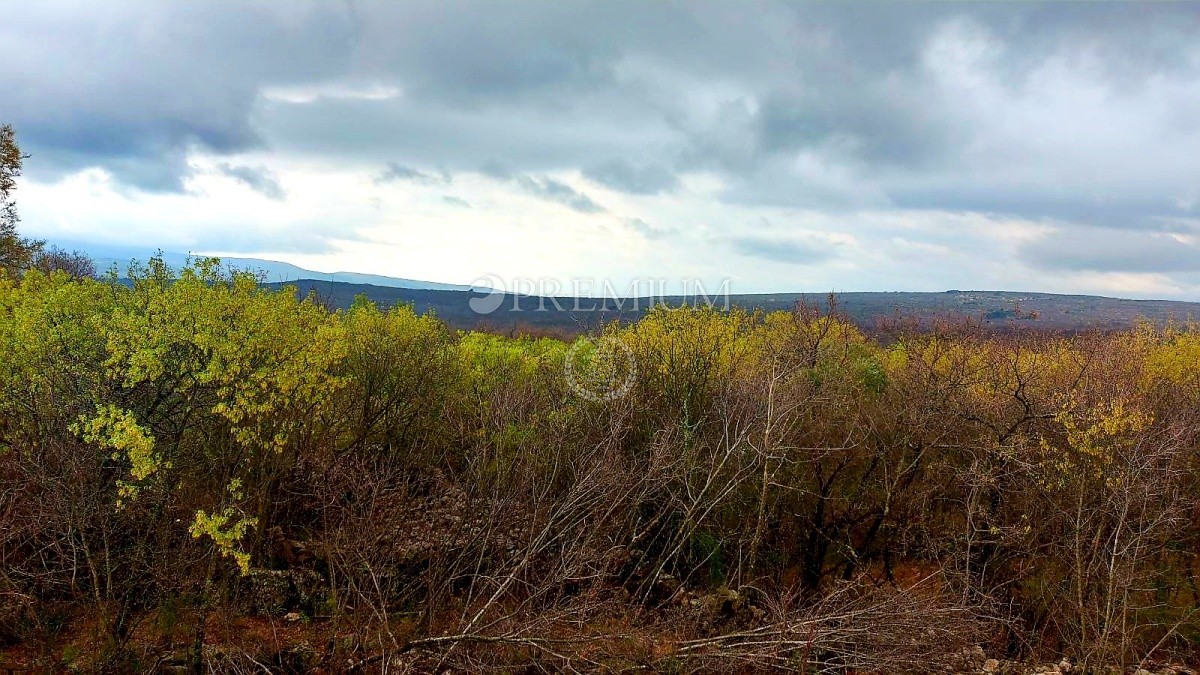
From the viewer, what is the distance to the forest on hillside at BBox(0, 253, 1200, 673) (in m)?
12.7

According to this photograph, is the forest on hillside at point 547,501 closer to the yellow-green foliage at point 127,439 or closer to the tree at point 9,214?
the yellow-green foliage at point 127,439

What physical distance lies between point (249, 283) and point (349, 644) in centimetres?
768

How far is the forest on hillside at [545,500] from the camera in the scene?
1270cm

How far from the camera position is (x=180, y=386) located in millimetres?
13289

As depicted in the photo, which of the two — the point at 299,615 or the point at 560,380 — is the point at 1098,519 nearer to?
the point at 560,380

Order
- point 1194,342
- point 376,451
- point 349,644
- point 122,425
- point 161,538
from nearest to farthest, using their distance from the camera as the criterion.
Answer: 1. point 122,425
2. point 349,644
3. point 161,538
4. point 376,451
5. point 1194,342

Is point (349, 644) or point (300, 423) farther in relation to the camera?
point (300, 423)

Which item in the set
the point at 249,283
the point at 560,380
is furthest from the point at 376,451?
the point at 249,283

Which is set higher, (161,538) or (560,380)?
(560,380)
